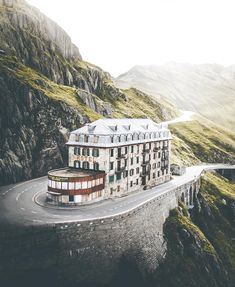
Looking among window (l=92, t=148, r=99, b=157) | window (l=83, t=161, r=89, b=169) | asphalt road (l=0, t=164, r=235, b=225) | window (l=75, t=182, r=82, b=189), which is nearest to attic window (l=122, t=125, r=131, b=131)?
window (l=92, t=148, r=99, b=157)

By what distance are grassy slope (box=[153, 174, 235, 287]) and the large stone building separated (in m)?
14.4

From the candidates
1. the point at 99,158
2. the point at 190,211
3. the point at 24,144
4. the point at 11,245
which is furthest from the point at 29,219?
the point at 190,211

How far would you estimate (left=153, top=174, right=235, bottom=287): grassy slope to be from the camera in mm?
75938

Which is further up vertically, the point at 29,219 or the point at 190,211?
the point at 29,219

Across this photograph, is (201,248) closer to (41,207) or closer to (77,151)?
(77,151)

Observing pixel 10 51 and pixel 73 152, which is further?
pixel 10 51

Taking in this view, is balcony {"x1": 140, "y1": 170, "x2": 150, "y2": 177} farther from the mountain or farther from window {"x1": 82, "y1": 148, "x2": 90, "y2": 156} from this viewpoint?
the mountain

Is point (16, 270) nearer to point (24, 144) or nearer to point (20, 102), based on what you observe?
point (24, 144)

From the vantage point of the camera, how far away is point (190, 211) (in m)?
109

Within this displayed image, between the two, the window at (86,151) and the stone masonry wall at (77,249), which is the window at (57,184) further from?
the stone masonry wall at (77,249)

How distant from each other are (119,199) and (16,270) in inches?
1312

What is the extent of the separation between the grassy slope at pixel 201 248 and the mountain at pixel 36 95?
38679 mm

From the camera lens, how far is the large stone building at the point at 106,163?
73.3 meters

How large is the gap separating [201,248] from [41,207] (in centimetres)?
4107
